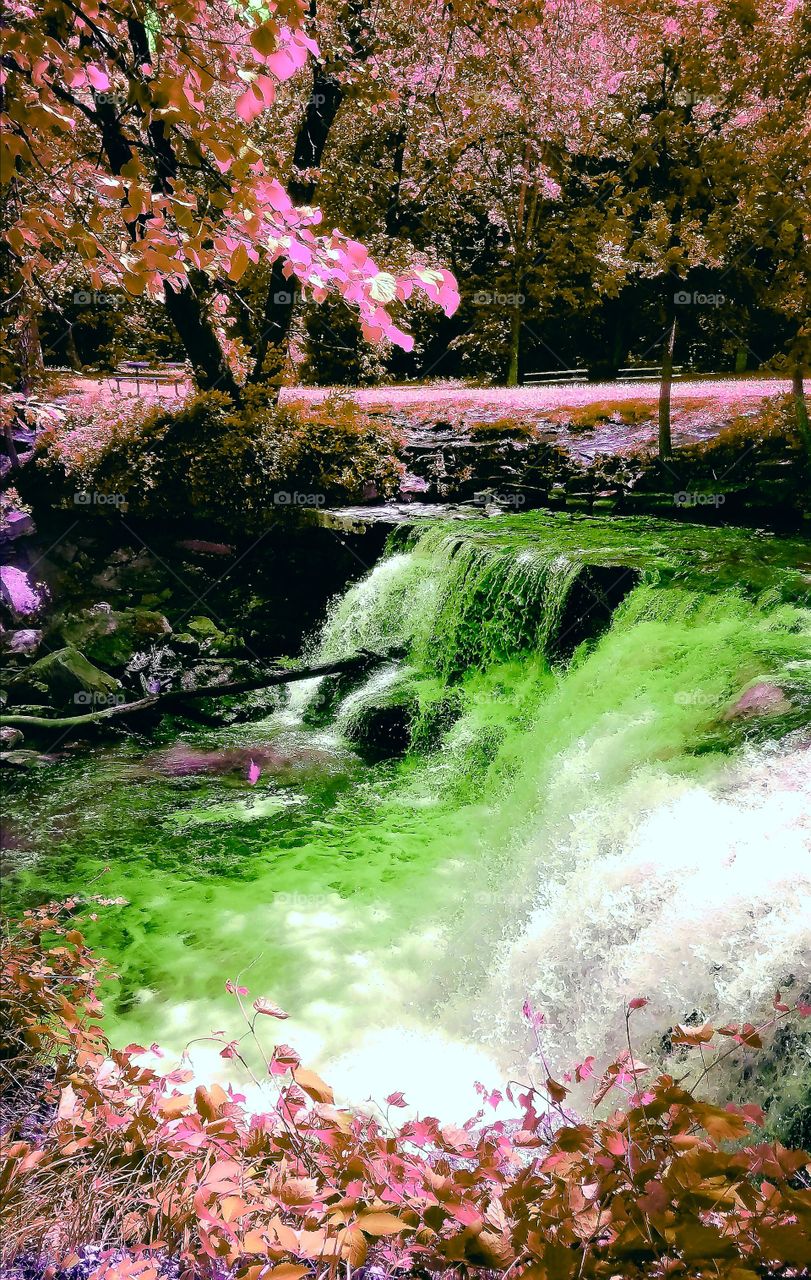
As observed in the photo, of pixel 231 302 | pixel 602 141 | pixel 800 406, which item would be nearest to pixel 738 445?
pixel 800 406

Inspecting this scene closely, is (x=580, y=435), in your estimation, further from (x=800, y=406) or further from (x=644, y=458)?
(x=800, y=406)

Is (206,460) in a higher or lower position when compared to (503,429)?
lower

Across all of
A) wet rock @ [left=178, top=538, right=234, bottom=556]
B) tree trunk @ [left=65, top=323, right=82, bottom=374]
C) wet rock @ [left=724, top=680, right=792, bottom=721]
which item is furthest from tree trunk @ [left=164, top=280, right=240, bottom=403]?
wet rock @ [left=724, top=680, right=792, bottom=721]

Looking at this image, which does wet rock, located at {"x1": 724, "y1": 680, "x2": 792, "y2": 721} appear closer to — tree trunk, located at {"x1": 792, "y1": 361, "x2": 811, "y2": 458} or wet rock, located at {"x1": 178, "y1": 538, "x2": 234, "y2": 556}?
tree trunk, located at {"x1": 792, "y1": 361, "x2": 811, "y2": 458}

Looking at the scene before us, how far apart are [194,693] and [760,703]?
325cm

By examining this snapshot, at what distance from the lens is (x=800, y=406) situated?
3.62 metres

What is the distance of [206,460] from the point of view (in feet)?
16.1

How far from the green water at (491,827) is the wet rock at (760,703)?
0.03 meters

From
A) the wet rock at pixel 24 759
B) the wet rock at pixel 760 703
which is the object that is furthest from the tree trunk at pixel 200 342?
the wet rock at pixel 760 703

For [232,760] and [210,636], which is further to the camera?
[210,636]

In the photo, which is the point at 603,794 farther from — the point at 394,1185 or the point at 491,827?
the point at 394,1185

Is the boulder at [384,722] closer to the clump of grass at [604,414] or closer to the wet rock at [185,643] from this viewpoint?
the wet rock at [185,643]

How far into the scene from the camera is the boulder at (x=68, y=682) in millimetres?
4562

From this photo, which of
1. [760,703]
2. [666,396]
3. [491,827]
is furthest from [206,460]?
[760,703]
